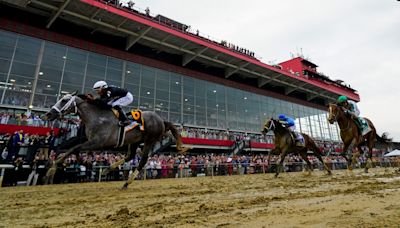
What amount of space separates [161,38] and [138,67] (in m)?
4.68

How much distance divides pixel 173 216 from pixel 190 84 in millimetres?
31287

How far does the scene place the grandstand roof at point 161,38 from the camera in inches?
888

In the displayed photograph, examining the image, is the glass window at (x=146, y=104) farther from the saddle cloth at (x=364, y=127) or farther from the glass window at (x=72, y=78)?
the saddle cloth at (x=364, y=127)

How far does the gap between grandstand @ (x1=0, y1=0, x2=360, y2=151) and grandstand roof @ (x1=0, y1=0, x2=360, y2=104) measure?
0.35ft

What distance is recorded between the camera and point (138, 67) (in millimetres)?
28969

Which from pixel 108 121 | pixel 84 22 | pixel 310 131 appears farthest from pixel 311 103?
pixel 108 121

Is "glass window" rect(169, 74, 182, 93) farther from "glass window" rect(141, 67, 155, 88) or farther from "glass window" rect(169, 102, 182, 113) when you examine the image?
"glass window" rect(141, 67, 155, 88)

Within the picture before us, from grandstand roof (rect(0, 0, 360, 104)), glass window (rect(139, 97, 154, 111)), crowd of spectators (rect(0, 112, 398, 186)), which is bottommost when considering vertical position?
crowd of spectators (rect(0, 112, 398, 186))

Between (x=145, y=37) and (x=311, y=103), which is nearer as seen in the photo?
(x=145, y=37)

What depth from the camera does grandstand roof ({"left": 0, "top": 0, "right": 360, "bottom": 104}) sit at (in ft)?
74.0

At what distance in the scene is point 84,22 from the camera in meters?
24.8

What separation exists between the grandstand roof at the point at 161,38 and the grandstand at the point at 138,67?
106 mm

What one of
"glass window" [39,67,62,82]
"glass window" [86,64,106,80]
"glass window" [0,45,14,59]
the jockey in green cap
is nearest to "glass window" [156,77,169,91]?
"glass window" [86,64,106,80]

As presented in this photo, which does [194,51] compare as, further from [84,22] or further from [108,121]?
[108,121]
